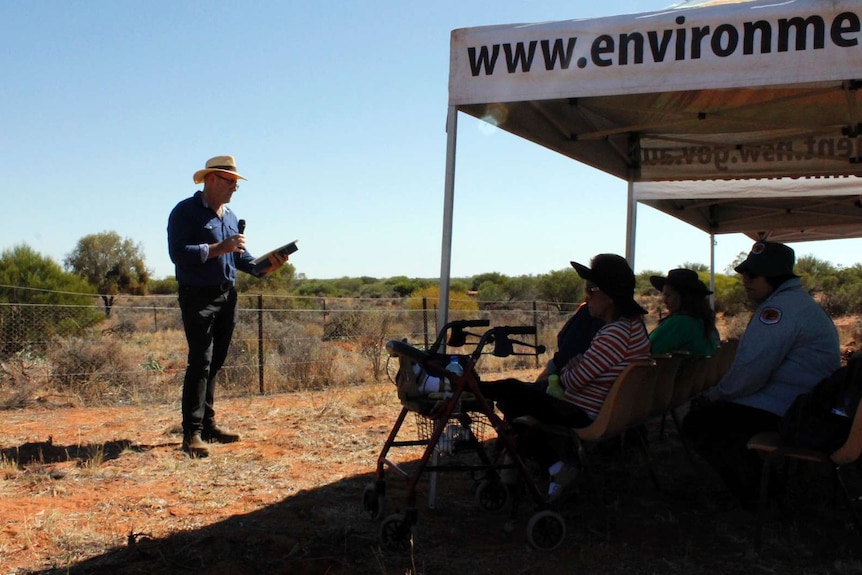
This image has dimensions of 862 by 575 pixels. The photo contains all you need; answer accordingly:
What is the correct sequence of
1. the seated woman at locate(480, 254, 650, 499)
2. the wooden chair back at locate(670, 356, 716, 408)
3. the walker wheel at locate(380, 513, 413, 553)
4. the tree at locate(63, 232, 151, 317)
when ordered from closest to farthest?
the walker wheel at locate(380, 513, 413, 553) → the seated woman at locate(480, 254, 650, 499) → the wooden chair back at locate(670, 356, 716, 408) → the tree at locate(63, 232, 151, 317)

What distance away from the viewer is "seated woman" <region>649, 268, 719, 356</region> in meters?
5.30

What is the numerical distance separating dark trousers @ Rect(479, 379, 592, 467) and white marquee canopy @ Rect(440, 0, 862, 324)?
0.59m

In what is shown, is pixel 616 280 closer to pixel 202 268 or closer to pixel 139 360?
pixel 202 268

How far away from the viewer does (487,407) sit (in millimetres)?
3871

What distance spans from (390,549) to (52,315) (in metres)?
9.95

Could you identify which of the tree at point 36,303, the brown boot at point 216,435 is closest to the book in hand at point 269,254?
the brown boot at point 216,435

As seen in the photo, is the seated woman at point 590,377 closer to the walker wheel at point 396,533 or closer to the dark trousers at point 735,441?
the dark trousers at point 735,441

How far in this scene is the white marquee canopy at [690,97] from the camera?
12.9 feet

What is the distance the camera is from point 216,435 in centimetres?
629

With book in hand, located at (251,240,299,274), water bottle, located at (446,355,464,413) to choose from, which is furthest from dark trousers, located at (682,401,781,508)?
book in hand, located at (251,240,299,274)

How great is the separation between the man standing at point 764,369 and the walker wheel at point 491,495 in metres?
1.08

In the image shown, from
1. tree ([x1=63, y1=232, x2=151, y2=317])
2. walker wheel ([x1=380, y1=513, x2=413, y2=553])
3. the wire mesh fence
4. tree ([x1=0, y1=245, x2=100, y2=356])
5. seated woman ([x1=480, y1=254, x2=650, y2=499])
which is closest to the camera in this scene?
walker wheel ([x1=380, y1=513, x2=413, y2=553])

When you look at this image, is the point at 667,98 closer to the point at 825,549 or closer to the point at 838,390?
the point at 838,390

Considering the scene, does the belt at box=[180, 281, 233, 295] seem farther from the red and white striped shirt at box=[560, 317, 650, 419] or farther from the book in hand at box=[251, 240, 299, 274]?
the red and white striped shirt at box=[560, 317, 650, 419]
